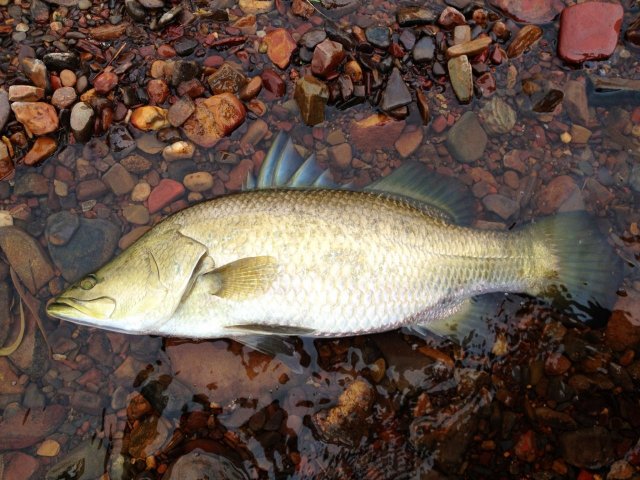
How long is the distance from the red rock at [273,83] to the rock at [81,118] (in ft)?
4.32

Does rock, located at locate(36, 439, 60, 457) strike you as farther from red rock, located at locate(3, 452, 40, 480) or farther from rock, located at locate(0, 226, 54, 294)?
rock, located at locate(0, 226, 54, 294)

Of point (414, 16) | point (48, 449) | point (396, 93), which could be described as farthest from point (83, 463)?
point (414, 16)

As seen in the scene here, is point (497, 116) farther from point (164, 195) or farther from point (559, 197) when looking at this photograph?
point (164, 195)

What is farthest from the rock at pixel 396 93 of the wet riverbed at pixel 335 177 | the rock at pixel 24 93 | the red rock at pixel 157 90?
the rock at pixel 24 93

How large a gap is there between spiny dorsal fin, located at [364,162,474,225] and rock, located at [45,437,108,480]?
273 centimetres

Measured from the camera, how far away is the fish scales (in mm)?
3201

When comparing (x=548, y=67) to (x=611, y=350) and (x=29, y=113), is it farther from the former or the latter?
(x=29, y=113)

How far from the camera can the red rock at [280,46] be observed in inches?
150

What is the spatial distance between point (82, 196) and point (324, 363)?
7.35 feet

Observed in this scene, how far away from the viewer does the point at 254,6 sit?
3900 mm

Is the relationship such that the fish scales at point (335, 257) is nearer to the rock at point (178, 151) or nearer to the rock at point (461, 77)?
the rock at point (178, 151)

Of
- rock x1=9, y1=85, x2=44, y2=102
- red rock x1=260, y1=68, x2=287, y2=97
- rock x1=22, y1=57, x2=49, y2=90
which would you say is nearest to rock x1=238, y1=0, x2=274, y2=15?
red rock x1=260, y1=68, x2=287, y2=97

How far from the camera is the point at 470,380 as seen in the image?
3.67 m

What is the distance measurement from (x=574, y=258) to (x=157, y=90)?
3329 millimetres
